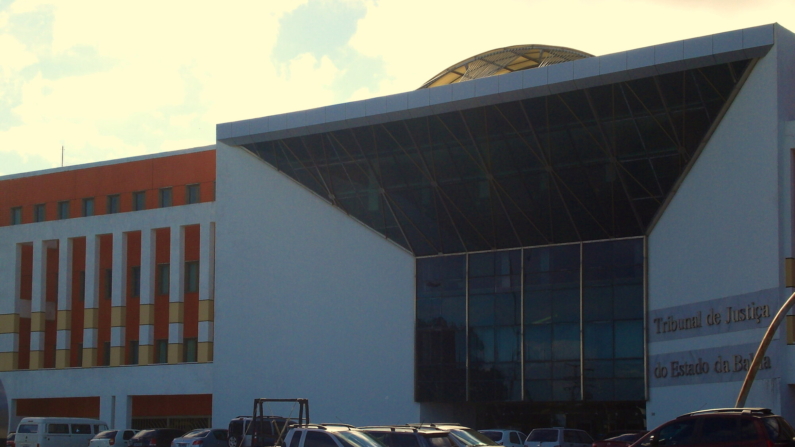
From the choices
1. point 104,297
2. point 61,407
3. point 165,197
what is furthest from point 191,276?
point 61,407

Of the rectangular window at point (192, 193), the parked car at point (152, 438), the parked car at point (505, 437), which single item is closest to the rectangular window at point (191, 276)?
the rectangular window at point (192, 193)

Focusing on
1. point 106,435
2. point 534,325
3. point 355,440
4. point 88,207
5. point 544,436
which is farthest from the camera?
point 88,207

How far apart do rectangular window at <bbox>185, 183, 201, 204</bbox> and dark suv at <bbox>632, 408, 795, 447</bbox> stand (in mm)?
29712

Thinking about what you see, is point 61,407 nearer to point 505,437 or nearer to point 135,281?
point 135,281

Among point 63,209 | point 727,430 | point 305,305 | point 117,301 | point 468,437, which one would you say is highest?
point 63,209

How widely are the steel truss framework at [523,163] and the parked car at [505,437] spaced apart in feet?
25.4

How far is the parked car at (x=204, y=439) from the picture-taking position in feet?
112

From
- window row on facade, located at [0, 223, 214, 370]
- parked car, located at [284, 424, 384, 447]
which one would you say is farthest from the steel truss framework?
parked car, located at [284, 424, 384, 447]

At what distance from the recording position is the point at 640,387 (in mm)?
35312

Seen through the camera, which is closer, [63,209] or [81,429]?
[81,429]

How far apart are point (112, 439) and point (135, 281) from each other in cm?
1195

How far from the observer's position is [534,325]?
3778cm

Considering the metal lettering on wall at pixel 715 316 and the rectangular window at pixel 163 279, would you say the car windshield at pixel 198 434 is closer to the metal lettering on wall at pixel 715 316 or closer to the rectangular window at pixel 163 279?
the rectangular window at pixel 163 279

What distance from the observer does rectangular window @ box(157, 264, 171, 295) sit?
156 feet
